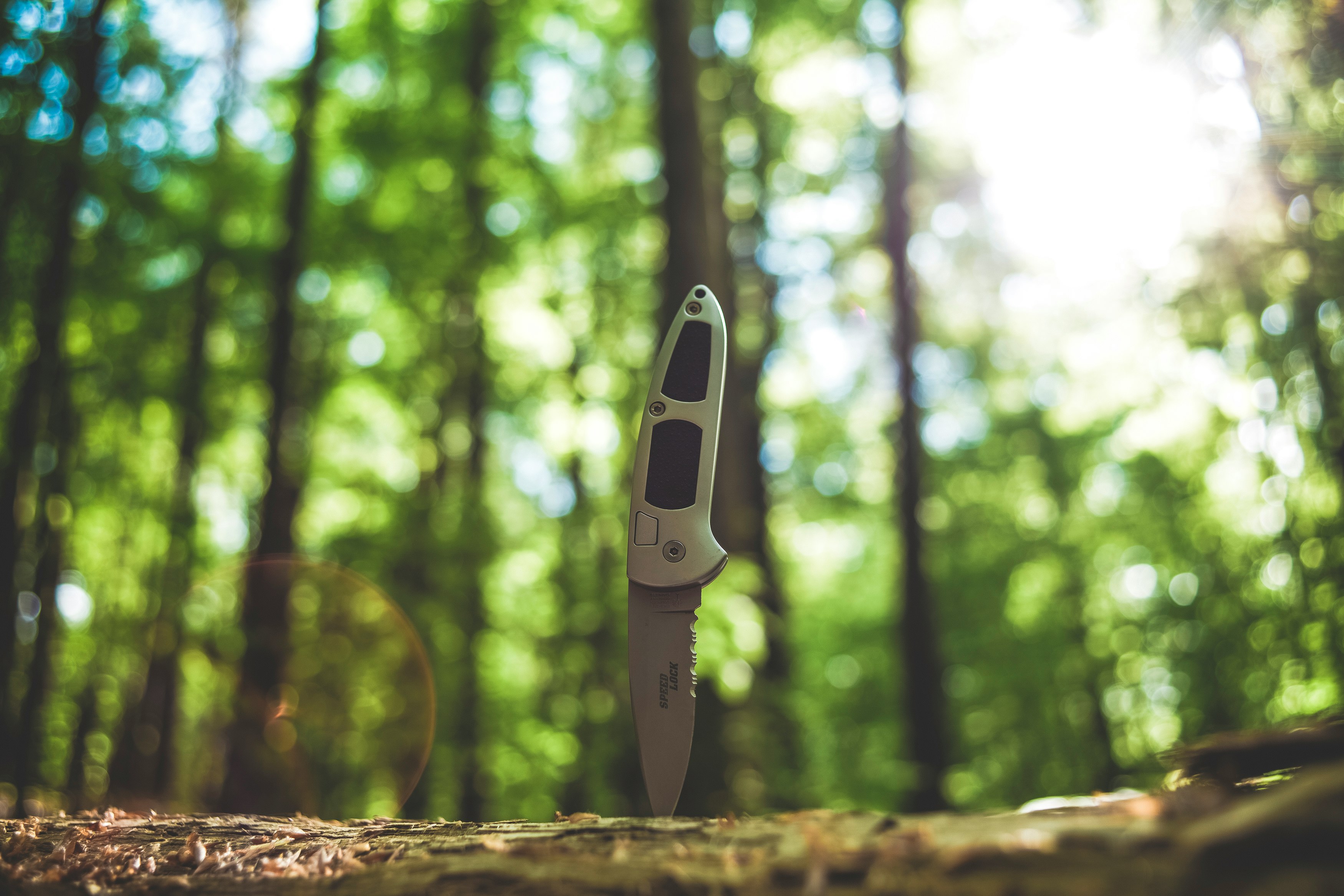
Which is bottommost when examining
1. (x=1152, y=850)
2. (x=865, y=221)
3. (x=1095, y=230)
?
(x=1152, y=850)

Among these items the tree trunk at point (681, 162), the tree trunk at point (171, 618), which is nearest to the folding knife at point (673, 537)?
→ the tree trunk at point (681, 162)

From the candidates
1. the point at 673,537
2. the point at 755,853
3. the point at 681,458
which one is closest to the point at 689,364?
the point at 681,458

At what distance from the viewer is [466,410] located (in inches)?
445

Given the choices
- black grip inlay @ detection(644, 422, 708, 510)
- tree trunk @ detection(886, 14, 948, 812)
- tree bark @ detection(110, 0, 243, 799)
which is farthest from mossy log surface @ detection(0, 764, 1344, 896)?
tree trunk @ detection(886, 14, 948, 812)

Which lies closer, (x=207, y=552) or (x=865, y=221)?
(x=207, y=552)

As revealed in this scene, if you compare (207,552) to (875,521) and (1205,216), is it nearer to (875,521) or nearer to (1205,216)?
(875,521)

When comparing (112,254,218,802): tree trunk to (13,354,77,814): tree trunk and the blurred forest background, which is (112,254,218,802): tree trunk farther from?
(13,354,77,814): tree trunk

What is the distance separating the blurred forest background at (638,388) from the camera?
22.4 feet

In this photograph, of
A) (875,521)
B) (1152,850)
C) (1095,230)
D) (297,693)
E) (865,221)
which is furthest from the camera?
(875,521)

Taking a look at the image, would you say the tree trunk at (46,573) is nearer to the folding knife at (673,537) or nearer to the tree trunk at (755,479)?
the tree trunk at (755,479)

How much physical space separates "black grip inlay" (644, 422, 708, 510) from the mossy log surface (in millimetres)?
1076

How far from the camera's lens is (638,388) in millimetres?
10664

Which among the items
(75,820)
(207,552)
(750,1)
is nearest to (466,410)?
(207,552)

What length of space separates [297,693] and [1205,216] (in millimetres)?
10466
